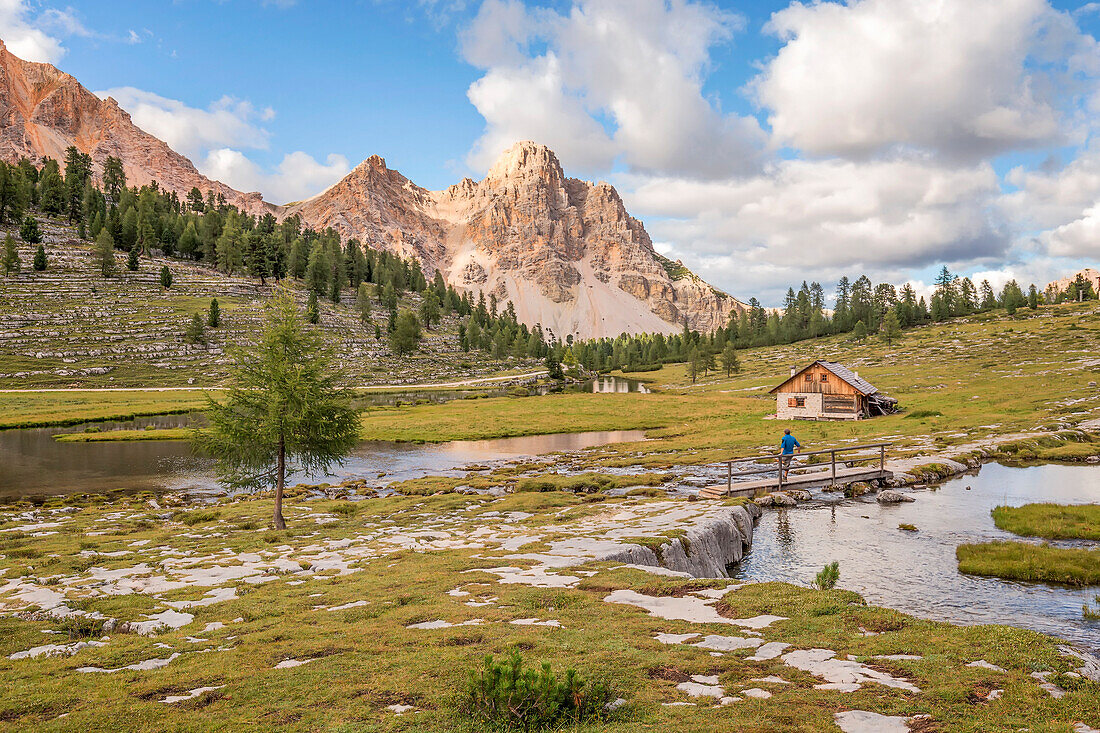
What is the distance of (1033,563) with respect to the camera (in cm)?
1952

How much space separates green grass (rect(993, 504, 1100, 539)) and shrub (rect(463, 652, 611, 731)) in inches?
998

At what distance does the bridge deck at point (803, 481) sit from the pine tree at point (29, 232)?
20821 centimetres

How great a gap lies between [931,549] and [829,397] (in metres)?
55.2

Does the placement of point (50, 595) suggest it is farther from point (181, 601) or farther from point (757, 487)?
point (757, 487)

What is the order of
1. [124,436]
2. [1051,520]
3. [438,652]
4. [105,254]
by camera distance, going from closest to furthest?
[438,652], [1051,520], [124,436], [105,254]

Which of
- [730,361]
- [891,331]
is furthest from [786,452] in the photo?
[891,331]

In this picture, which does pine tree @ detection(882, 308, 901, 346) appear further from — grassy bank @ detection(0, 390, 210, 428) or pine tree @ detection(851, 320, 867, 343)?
grassy bank @ detection(0, 390, 210, 428)

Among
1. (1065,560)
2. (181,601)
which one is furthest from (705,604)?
(1065,560)

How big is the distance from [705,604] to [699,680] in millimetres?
4544

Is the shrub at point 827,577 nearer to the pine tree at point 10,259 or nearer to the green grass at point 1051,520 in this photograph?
the green grass at point 1051,520

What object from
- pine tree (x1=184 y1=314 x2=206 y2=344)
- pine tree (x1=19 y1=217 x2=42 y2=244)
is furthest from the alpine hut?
pine tree (x1=19 y1=217 x2=42 y2=244)

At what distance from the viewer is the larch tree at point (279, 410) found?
25750 mm

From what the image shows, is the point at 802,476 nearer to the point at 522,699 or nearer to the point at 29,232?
the point at 522,699

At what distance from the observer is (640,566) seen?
1652 cm
